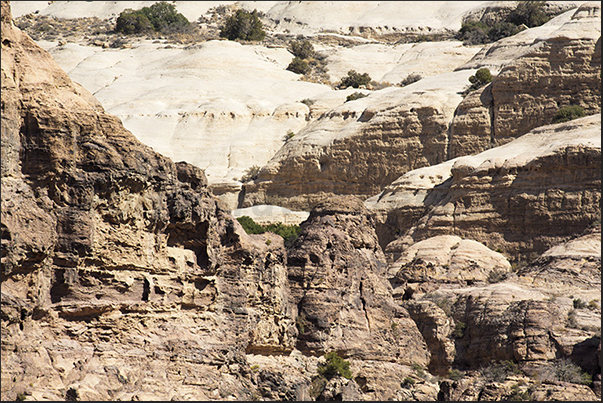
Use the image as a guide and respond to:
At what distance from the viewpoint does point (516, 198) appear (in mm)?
61656

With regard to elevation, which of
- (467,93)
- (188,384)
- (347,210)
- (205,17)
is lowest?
(188,384)

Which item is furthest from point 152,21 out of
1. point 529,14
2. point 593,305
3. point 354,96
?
point 593,305

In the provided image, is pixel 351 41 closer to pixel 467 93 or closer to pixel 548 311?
pixel 467 93

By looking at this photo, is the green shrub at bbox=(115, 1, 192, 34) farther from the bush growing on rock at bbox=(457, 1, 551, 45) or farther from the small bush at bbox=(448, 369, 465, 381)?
the small bush at bbox=(448, 369, 465, 381)

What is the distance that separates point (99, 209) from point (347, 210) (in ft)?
46.2

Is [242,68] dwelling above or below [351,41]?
below

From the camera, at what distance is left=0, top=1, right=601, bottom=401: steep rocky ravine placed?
91.9 ft

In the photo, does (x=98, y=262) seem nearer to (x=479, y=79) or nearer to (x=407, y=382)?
(x=407, y=382)

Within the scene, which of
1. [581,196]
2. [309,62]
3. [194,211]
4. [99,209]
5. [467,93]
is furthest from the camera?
[309,62]

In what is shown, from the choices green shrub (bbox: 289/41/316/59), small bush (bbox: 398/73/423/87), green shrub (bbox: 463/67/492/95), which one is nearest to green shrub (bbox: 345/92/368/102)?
green shrub (bbox: 463/67/492/95)

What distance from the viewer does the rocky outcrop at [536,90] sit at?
7394cm

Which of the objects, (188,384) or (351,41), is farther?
(351,41)

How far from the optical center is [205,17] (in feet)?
465

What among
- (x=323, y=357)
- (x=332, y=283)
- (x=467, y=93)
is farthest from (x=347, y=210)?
(x=467, y=93)
